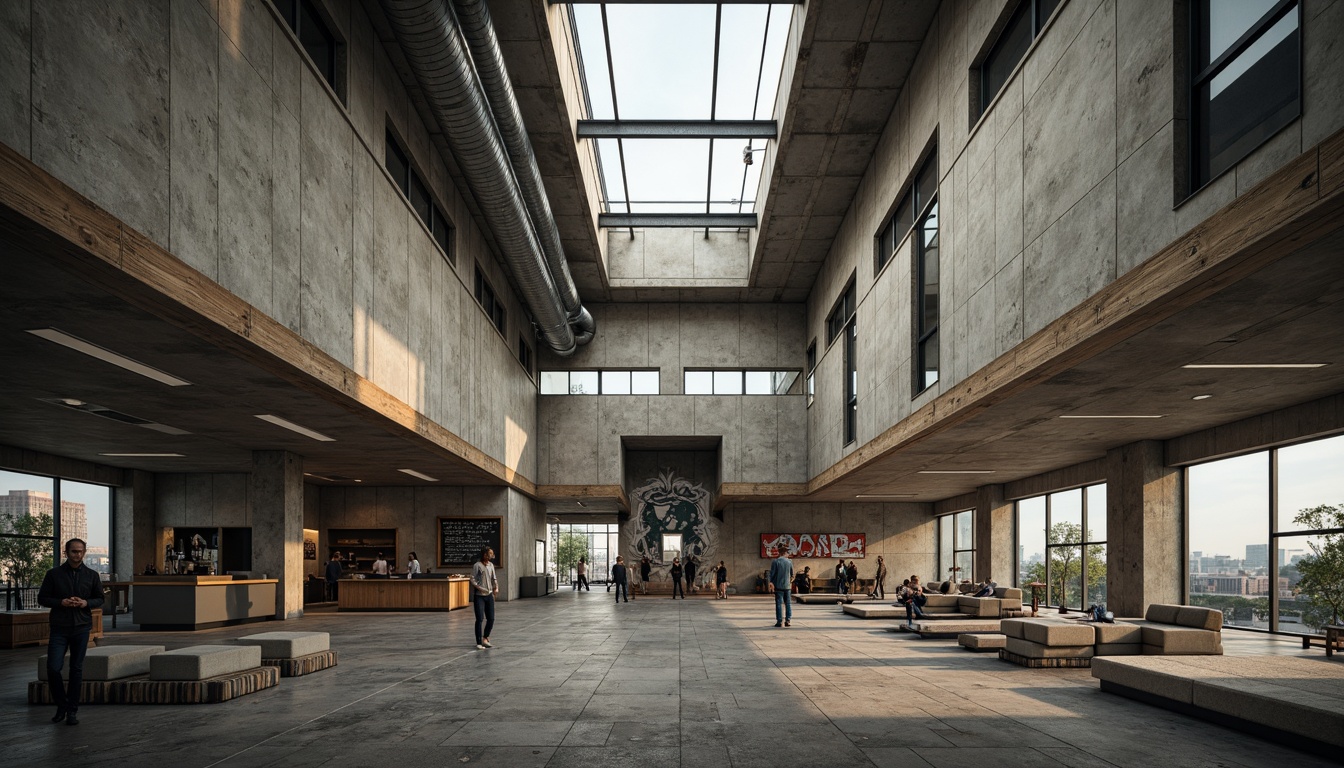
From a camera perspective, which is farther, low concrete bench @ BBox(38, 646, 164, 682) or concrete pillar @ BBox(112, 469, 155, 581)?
concrete pillar @ BBox(112, 469, 155, 581)

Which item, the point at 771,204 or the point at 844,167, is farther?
the point at 771,204

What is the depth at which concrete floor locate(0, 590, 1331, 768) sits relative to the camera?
20.0ft

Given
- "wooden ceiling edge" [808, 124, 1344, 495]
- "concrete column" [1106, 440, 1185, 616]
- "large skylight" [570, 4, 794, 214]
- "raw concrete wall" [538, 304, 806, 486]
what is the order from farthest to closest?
"raw concrete wall" [538, 304, 806, 486]
"large skylight" [570, 4, 794, 214]
"concrete column" [1106, 440, 1185, 616]
"wooden ceiling edge" [808, 124, 1344, 495]

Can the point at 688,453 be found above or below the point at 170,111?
below

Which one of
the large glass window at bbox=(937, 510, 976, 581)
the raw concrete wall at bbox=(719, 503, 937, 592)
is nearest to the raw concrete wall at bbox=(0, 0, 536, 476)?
the raw concrete wall at bbox=(719, 503, 937, 592)

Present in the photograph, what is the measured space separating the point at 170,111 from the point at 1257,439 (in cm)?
1604

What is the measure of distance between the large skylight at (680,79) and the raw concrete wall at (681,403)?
255 inches

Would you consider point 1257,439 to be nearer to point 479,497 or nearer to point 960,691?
point 960,691

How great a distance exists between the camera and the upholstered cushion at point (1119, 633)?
33.8 feet

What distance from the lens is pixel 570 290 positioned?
26.7 metres

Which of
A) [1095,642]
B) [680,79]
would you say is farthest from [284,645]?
[680,79]

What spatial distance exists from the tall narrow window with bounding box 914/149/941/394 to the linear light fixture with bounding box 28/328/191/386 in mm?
11527

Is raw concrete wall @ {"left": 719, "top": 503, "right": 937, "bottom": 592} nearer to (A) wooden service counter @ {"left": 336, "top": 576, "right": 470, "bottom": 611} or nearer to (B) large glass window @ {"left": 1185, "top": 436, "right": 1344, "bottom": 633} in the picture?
(A) wooden service counter @ {"left": 336, "top": 576, "right": 470, "bottom": 611}

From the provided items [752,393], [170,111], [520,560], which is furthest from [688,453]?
[170,111]
